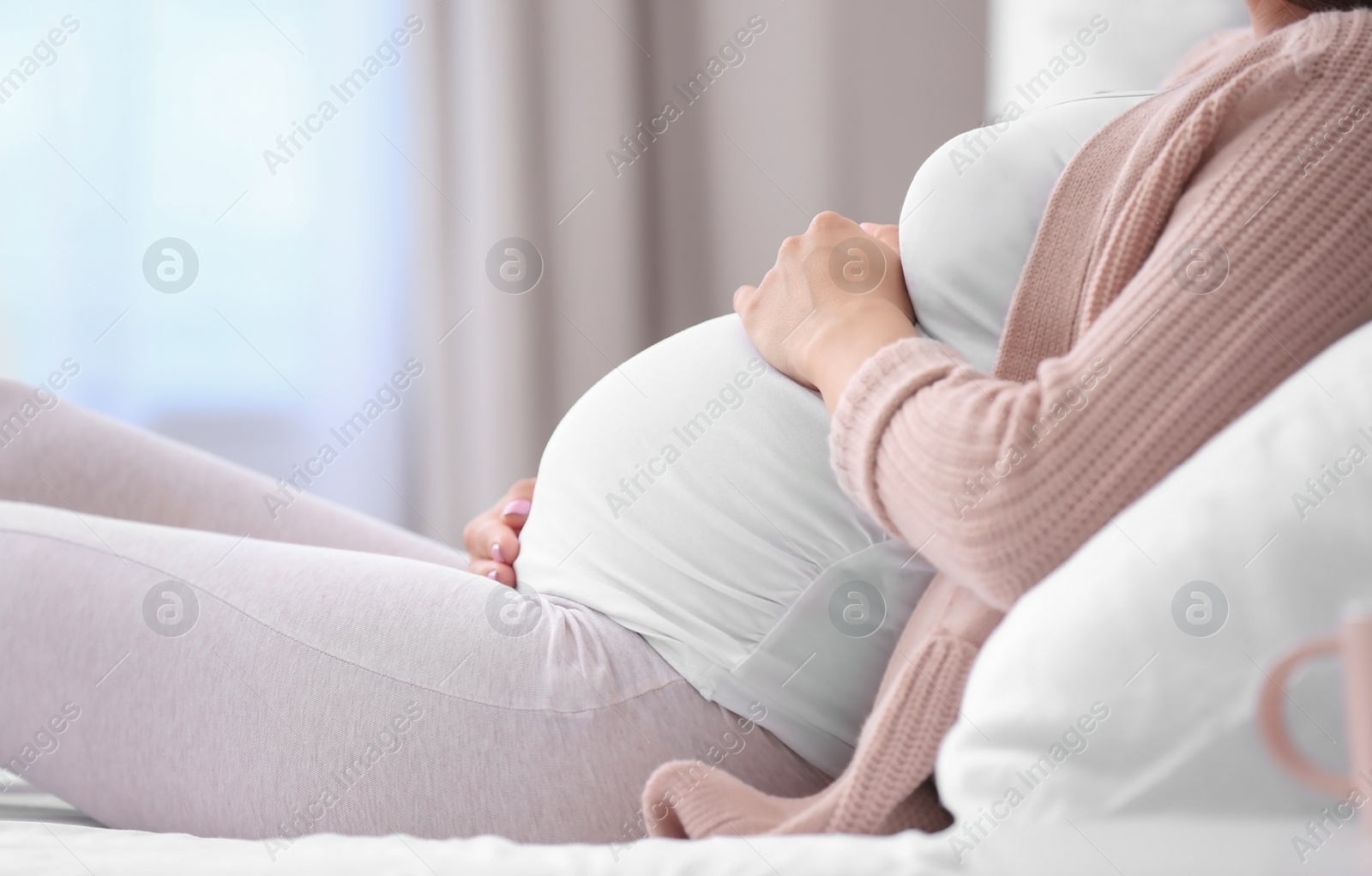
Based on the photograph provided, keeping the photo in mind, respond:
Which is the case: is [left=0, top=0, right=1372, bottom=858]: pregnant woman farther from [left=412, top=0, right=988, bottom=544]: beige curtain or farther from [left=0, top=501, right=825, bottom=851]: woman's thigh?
[left=412, top=0, right=988, bottom=544]: beige curtain

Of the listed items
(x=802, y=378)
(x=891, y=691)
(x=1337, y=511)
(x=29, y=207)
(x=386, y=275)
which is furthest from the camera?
(x=386, y=275)

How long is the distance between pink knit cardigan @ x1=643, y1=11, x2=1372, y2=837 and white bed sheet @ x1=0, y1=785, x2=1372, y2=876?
9cm

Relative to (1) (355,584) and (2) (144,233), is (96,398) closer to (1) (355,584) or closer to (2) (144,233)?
(2) (144,233)

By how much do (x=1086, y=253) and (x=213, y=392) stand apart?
1.78 m

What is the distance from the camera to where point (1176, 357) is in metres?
0.43

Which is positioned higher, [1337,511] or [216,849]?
[216,849]

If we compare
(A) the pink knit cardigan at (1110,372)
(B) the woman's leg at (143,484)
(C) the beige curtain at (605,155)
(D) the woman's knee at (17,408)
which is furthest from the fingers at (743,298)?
(C) the beige curtain at (605,155)

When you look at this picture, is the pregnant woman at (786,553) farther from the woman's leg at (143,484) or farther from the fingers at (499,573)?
the woman's leg at (143,484)

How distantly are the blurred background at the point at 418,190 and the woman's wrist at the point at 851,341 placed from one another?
1386 mm

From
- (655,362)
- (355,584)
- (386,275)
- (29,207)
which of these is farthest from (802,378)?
(29,207)

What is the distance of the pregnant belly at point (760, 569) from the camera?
582 millimetres

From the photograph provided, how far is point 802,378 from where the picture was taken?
599 millimetres

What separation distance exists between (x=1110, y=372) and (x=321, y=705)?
0.43 meters

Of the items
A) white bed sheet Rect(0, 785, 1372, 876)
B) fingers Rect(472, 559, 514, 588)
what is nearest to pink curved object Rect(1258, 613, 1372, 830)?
white bed sheet Rect(0, 785, 1372, 876)
